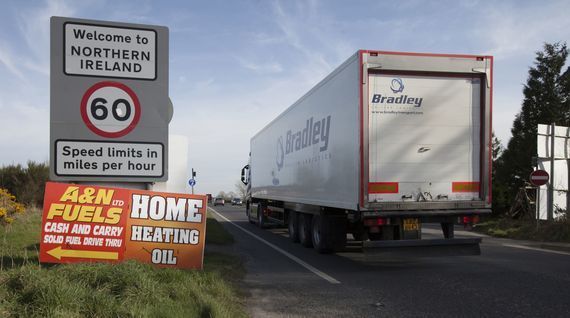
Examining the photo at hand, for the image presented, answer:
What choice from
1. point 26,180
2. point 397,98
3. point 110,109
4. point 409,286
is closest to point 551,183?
point 397,98

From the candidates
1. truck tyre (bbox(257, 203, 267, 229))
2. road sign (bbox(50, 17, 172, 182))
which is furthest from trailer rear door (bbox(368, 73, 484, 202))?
truck tyre (bbox(257, 203, 267, 229))

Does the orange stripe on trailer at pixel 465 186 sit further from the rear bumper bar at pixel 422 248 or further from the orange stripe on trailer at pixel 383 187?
the orange stripe on trailer at pixel 383 187

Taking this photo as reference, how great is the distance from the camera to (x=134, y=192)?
6328 mm

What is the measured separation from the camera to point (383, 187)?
30.1 ft

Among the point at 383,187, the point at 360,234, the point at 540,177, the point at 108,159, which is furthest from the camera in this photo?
the point at 540,177

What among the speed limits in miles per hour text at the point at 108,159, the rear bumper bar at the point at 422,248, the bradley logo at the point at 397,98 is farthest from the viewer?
the bradley logo at the point at 397,98

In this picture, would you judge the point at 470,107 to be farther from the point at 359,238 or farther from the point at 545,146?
the point at 545,146

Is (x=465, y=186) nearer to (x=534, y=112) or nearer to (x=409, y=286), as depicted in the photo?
(x=409, y=286)

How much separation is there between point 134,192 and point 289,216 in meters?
9.24

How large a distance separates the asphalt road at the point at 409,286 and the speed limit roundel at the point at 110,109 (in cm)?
266

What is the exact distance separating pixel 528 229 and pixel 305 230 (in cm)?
767

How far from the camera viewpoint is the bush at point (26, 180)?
782 inches

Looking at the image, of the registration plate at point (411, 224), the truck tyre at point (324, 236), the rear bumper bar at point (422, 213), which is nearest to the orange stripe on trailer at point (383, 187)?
the rear bumper bar at point (422, 213)

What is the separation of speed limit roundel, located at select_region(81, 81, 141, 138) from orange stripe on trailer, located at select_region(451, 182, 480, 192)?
6.02m
